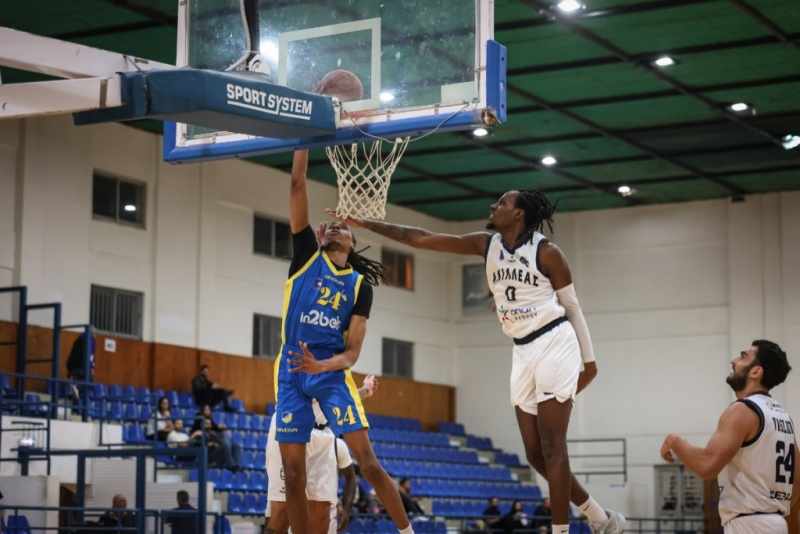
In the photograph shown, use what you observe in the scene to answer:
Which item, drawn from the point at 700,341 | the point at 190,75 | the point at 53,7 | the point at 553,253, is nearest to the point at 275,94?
the point at 190,75

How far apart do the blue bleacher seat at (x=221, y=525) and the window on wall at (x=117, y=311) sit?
6265 mm

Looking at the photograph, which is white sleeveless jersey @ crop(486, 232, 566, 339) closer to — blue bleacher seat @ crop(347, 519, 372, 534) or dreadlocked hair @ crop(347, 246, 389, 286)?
dreadlocked hair @ crop(347, 246, 389, 286)

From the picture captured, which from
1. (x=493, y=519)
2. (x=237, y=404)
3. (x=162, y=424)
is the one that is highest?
(x=237, y=404)

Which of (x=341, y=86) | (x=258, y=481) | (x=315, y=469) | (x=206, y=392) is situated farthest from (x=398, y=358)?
(x=341, y=86)

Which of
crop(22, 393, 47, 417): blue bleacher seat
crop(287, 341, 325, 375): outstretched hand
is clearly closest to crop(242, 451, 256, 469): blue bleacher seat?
crop(22, 393, 47, 417): blue bleacher seat

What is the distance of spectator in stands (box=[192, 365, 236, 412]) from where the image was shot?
79.8 ft

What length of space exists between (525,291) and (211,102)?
2544 millimetres

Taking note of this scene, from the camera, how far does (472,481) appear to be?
29109 mm

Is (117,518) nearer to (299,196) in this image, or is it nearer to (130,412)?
(130,412)

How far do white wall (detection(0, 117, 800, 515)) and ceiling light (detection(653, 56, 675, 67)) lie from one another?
9.39 m

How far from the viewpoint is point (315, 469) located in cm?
1046

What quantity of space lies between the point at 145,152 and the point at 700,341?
14024mm

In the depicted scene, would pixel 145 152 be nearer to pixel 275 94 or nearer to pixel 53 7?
pixel 53 7

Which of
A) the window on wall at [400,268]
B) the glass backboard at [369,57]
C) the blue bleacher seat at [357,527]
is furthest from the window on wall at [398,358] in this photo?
the glass backboard at [369,57]
